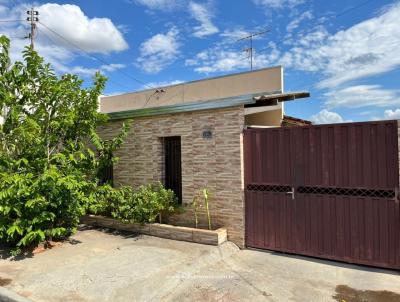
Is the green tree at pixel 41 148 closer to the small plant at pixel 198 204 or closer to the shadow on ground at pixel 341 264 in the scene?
the small plant at pixel 198 204

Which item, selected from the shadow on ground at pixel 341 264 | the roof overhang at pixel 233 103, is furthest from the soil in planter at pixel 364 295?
the roof overhang at pixel 233 103

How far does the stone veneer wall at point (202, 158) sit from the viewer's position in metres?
6.75

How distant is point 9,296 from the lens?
468 cm

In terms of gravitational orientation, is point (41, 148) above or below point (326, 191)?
above

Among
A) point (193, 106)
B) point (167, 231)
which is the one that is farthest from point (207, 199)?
point (193, 106)

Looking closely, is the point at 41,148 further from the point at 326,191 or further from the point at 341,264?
the point at 341,264

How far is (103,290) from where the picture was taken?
482cm

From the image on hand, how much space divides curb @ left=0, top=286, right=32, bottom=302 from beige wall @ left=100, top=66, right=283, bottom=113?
281 inches

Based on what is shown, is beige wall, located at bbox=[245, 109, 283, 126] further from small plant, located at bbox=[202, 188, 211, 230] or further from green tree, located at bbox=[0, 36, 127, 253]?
green tree, located at bbox=[0, 36, 127, 253]

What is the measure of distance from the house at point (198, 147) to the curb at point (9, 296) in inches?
147

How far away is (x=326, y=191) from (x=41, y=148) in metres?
5.75

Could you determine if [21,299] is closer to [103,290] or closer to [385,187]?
[103,290]

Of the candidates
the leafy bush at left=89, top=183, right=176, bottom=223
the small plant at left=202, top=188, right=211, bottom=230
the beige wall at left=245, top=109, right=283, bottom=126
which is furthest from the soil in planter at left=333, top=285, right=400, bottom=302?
the beige wall at left=245, top=109, right=283, bottom=126

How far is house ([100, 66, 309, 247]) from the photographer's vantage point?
265 inches
